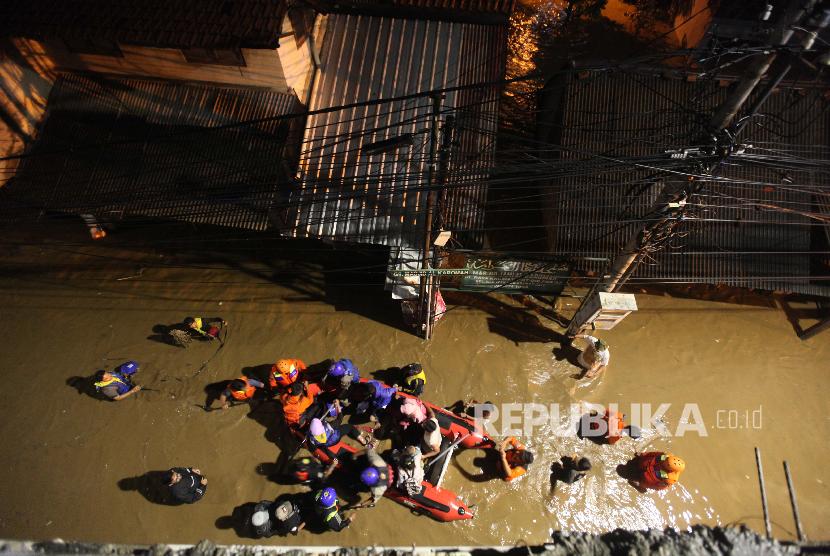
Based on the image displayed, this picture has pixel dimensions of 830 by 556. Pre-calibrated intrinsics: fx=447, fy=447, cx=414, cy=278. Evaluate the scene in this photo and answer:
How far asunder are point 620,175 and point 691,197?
375 cm

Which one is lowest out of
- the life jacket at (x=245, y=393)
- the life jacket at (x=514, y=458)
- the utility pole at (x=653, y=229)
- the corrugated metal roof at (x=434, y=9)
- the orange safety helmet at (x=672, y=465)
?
the life jacket at (x=514, y=458)

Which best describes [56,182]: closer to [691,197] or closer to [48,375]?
[48,375]

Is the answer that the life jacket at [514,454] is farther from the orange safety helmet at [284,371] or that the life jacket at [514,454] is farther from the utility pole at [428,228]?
the orange safety helmet at [284,371]

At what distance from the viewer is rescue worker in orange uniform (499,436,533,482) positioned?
8.53 meters

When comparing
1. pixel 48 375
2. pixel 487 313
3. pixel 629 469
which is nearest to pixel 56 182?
pixel 48 375

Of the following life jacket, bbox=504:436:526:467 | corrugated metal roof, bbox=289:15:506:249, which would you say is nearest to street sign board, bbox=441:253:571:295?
corrugated metal roof, bbox=289:15:506:249

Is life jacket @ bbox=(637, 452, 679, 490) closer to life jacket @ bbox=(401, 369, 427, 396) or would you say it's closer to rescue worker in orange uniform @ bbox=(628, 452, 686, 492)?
rescue worker in orange uniform @ bbox=(628, 452, 686, 492)

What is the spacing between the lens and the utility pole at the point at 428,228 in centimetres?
799

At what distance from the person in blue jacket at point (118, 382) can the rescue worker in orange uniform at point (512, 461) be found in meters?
7.88

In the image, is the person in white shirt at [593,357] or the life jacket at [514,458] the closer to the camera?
the life jacket at [514,458]

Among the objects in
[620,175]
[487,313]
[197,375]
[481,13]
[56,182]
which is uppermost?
[481,13]

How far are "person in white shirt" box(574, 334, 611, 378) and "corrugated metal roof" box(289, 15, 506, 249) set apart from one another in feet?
10.7

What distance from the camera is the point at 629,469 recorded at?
8.85m

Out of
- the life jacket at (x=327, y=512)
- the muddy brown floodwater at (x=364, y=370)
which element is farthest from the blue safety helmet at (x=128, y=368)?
the life jacket at (x=327, y=512)
